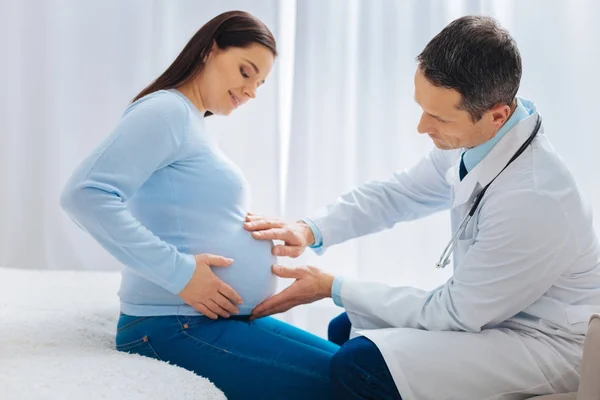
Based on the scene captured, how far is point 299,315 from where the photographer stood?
267cm

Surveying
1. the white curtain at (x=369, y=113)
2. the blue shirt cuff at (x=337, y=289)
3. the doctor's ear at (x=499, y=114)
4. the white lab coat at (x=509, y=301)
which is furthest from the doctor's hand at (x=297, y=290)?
the white curtain at (x=369, y=113)

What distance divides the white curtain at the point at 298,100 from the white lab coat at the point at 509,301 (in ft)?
3.12

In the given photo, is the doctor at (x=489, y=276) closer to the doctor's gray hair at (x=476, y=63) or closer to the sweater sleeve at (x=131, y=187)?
the doctor's gray hair at (x=476, y=63)

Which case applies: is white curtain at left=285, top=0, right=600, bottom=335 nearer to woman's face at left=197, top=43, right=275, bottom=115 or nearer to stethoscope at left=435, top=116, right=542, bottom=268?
woman's face at left=197, top=43, right=275, bottom=115

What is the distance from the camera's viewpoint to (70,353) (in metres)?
1.49

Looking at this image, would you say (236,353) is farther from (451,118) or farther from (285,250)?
(451,118)

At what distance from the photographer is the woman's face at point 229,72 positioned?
67.7 inches

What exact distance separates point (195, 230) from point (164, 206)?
0.28ft

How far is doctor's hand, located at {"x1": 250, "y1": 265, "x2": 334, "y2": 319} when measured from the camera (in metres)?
1.68

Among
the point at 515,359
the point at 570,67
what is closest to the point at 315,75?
the point at 570,67

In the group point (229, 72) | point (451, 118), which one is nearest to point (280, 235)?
point (229, 72)

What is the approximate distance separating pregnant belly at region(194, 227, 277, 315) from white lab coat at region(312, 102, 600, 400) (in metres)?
0.26

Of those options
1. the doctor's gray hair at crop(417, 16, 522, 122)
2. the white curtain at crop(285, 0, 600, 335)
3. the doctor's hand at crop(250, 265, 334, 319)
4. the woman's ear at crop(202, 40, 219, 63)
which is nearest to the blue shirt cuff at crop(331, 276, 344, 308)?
the doctor's hand at crop(250, 265, 334, 319)

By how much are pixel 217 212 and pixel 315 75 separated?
1.05 m
